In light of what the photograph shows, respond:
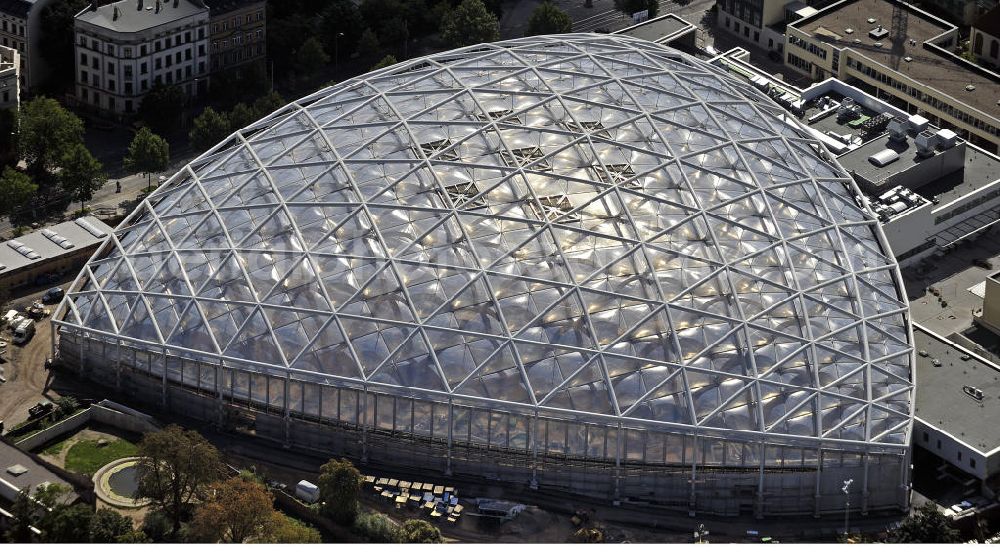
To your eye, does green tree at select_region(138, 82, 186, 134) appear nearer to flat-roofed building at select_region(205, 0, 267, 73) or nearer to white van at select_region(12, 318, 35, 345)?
flat-roofed building at select_region(205, 0, 267, 73)

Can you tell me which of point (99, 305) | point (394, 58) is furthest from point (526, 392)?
point (394, 58)

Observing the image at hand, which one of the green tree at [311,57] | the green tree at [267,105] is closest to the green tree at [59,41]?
the green tree at [267,105]

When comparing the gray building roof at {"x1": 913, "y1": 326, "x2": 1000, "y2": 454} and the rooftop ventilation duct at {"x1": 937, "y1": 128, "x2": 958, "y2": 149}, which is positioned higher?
the rooftop ventilation duct at {"x1": 937, "y1": 128, "x2": 958, "y2": 149}

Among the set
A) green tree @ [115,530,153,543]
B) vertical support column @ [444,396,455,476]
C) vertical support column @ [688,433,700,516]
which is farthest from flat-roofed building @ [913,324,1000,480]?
green tree @ [115,530,153,543]

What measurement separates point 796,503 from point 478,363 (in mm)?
19707

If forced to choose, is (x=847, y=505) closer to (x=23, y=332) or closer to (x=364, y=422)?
(x=364, y=422)

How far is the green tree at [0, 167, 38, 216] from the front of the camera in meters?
132

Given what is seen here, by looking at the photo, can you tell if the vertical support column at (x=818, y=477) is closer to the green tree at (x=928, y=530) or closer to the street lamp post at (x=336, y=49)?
the green tree at (x=928, y=530)

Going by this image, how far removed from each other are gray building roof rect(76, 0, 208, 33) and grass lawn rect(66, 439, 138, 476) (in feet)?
168

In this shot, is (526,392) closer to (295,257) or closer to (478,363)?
(478,363)

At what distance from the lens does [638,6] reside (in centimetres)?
16762

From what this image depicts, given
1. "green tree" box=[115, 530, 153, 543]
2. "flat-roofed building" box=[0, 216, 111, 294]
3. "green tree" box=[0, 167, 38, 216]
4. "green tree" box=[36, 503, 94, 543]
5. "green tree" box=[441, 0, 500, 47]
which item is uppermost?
"green tree" box=[441, 0, 500, 47]

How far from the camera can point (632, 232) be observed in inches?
4154

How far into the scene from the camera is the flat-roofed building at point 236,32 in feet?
508
